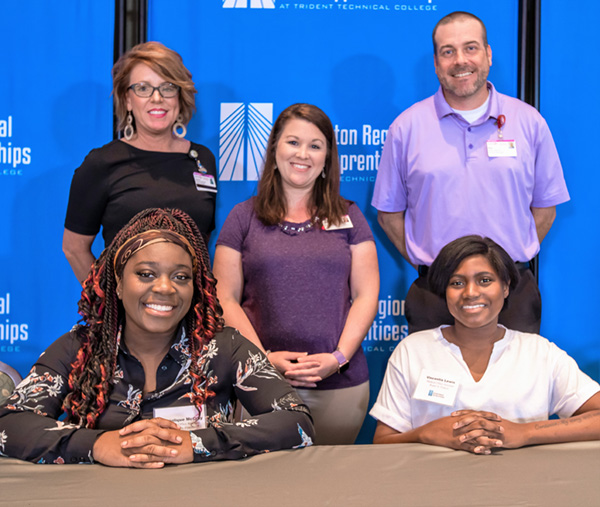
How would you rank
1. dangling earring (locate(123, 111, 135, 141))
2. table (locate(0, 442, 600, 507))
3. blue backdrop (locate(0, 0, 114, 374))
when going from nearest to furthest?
Answer: 1. table (locate(0, 442, 600, 507))
2. dangling earring (locate(123, 111, 135, 141))
3. blue backdrop (locate(0, 0, 114, 374))

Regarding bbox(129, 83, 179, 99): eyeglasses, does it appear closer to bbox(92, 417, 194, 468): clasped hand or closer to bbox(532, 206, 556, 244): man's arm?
bbox(92, 417, 194, 468): clasped hand

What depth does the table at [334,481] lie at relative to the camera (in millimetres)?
1299

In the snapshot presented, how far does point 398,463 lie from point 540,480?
1.03 ft

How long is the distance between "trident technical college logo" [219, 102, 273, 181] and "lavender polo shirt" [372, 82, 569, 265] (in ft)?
2.29

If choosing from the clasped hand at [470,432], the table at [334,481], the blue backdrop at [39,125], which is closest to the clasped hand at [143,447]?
the table at [334,481]

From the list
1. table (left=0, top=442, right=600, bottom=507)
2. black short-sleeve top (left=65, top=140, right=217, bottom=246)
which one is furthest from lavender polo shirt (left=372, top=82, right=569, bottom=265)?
table (left=0, top=442, right=600, bottom=507)

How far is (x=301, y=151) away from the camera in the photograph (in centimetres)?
246

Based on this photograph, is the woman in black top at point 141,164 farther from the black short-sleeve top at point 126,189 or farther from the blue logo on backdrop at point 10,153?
the blue logo on backdrop at point 10,153

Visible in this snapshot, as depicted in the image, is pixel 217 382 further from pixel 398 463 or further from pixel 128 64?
pixel 128 64

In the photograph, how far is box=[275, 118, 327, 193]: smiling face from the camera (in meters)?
2.47

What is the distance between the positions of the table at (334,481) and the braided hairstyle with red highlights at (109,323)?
0.27 m

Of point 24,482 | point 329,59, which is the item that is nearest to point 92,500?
point 24,482

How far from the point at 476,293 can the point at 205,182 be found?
1.23m

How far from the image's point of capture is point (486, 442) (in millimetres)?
1617
